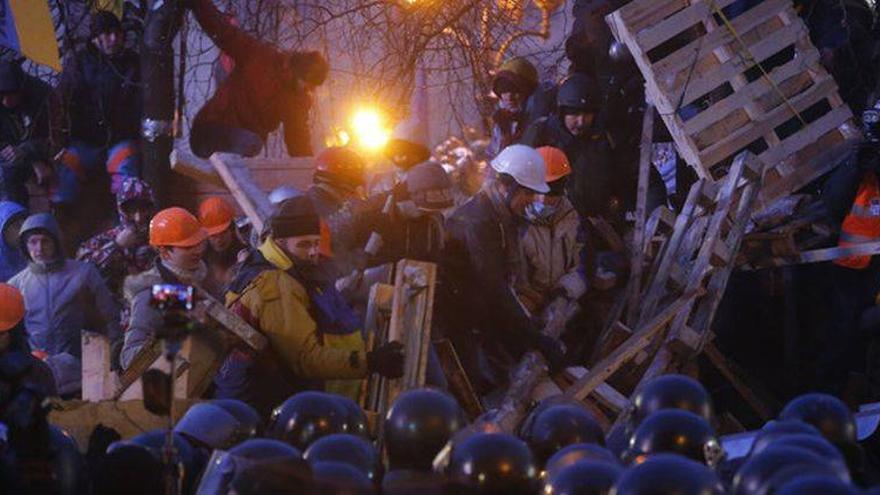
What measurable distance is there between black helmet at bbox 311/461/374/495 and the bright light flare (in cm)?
831

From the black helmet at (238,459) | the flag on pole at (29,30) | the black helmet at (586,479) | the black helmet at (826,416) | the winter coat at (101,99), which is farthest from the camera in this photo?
the winter coat at (101,99)

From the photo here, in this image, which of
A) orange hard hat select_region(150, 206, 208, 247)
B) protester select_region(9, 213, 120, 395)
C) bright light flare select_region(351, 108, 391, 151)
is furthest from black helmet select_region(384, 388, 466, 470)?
bright light flare select_region(351, 108, 391, 151)

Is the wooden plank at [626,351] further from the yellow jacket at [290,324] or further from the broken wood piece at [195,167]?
the broken wood piece at [195,167]

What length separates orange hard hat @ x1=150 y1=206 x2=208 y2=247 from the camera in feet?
34.5

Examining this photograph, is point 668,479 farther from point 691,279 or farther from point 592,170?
point 592,170

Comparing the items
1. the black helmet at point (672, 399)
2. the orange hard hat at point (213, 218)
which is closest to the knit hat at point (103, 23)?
the orange hard hat at point (213, 218)

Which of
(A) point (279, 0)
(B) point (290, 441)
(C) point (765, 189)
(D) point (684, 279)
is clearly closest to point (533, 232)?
(D) point (684, 279)

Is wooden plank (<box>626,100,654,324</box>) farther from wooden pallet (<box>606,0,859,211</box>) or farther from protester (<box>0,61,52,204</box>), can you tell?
protester (<box>0,61,52,204</box>)

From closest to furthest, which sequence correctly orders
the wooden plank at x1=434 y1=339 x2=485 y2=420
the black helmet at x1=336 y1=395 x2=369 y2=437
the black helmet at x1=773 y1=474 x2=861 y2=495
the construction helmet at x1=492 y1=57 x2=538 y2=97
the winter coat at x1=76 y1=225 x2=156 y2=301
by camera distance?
the black helmet at x1=773 y1=474 x2=861 y2=495
the black helmet at x1=336 y1=395 x2=369 y2=437
the wooden plank at x1=434 y1=339 x2=485 y2=420
the winter coat at x1=76 y1=225 x2=156 y2=301
the construction helmet at x1=492 y1=57 x2=538 y2=97

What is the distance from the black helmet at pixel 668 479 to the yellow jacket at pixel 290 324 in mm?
3214

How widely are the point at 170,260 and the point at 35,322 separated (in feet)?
5.78

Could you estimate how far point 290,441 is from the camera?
7363mm

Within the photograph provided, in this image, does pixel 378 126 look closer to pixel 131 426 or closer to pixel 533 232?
pixel 533 232

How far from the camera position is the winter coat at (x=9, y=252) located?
41.8 feet
